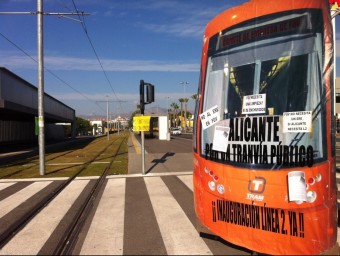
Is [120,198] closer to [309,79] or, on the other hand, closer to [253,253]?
[253,253]

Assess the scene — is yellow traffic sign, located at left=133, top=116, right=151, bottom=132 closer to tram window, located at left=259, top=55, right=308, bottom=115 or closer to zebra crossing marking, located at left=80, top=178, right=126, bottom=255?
zebra crossing marking, located at left=80, top=178, right=126, bottom=255

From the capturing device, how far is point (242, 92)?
14.8 feet

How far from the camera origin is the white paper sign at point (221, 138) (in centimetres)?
462

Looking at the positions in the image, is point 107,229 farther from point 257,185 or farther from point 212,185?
point 257,185

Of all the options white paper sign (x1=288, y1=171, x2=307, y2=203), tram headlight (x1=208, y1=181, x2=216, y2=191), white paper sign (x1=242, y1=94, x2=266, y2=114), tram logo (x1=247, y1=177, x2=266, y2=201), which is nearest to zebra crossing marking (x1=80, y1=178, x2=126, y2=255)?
tram headlight (x1=208, y1=181, x2=216, y2=191)

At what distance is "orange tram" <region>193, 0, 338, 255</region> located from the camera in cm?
407

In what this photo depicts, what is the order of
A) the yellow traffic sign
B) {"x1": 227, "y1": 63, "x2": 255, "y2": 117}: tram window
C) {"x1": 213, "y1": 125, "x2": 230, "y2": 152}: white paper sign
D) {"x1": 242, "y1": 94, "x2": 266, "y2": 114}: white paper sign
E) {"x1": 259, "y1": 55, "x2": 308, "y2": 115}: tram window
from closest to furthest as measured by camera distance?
{"x1": 259, "y1": 55, "x2": 308, "y2": 115}: tram window < {"x1": 242, "y1": 94, "x2": 266, "y2": 114}: white paper sign < {"x1": 227, "y1": 63, "x2": 255, "y2": 117}: tram window < {"x1": 213, "y1": 125, "x2": 230, "y2": 152}: white paper sign < the yellow traffic sign

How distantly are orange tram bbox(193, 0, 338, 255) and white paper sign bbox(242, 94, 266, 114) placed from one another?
0.01 m

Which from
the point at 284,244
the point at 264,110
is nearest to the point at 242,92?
the point at 264,110

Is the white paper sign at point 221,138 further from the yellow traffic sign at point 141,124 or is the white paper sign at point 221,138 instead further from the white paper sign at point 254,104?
the yellow traffic sign at point 141,124

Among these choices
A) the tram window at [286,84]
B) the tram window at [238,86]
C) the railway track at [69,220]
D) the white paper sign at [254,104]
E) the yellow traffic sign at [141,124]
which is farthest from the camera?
the yellow traffic sign at [141,124]

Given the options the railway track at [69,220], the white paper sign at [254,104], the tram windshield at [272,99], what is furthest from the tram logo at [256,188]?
the railway track at [69,220]

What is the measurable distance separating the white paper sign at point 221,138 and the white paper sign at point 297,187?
3.00ft

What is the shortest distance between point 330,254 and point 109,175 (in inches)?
349
